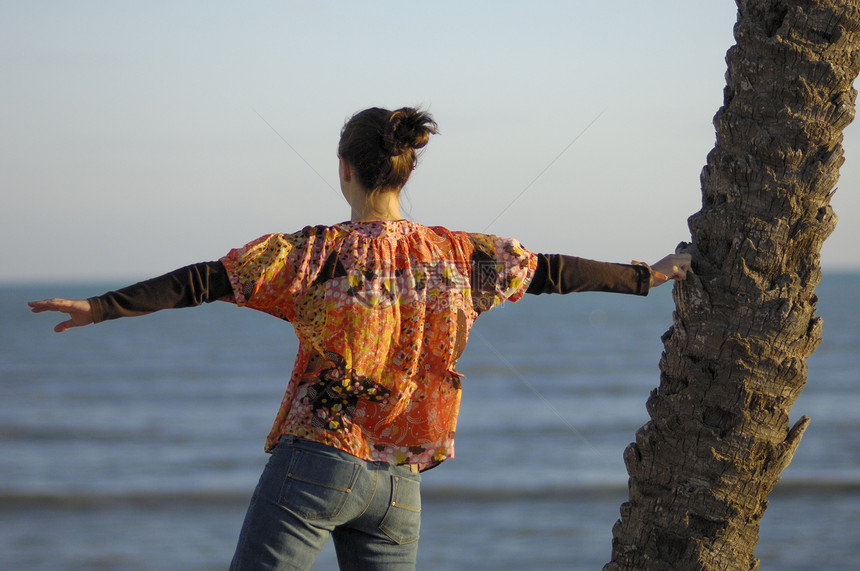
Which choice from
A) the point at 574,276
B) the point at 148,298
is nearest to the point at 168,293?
the point at 148,298

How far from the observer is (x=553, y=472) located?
11.0 meters

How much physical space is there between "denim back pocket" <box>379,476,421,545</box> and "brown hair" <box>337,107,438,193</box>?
0.89 metres

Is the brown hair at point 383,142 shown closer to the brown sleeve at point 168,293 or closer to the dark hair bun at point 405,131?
the dark hair bun at point 405,131

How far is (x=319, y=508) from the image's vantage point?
2262 mm

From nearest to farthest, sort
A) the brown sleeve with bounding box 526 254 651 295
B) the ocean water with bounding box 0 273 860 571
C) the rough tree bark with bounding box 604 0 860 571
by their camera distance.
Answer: the brown sleeve with bounding box 526 254 651 295 → the rough tree bark with bounding box 604 0 860 571 → the ocean water with bounding box 0 273 860 571

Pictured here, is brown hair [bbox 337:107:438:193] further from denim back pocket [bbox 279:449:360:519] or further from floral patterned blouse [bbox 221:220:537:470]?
denim back pocket [bbox 279:449:360:519]

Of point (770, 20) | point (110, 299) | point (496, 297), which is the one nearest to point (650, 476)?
point (496, 297)

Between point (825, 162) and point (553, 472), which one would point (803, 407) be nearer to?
point (553, 472)

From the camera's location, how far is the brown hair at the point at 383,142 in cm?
238

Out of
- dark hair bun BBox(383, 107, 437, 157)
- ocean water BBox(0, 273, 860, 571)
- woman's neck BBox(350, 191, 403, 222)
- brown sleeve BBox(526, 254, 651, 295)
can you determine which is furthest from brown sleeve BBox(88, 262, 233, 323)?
ocean water BBox(0, 273, 860, 571)

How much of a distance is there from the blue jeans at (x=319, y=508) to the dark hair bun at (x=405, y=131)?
0.90 metres

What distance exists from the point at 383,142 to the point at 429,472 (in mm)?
8605

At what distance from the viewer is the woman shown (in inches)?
89.2

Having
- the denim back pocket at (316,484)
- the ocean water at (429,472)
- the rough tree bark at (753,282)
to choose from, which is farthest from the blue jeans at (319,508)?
the ocean water at (429,472)
